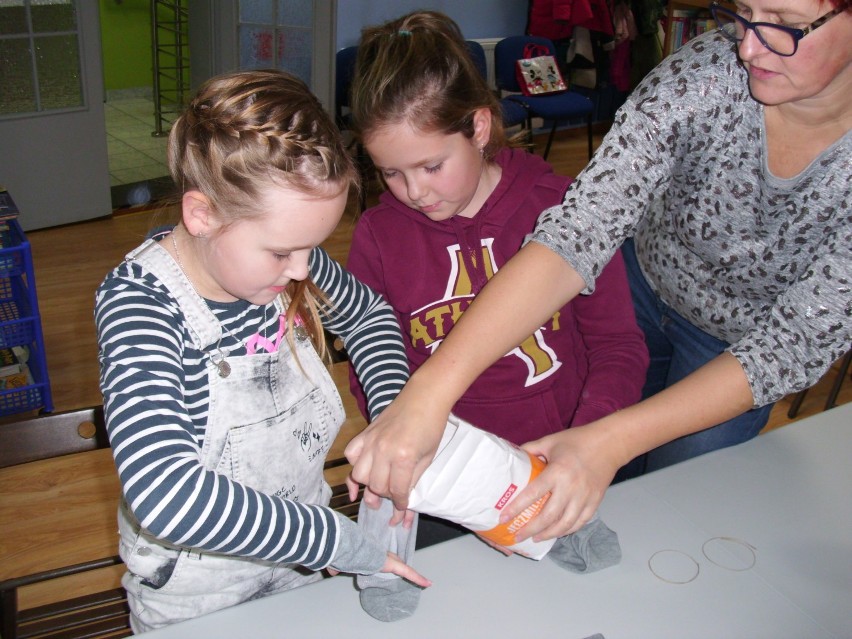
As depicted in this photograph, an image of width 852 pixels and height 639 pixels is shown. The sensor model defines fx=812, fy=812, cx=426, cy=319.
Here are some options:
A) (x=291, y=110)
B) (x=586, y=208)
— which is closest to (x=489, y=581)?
(x=586, y=208)

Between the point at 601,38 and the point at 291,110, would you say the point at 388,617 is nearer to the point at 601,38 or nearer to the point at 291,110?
the point at 291,110

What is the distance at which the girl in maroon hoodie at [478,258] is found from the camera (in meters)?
1.21

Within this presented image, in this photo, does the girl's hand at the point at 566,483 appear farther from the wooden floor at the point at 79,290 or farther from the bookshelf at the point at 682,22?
the bookshelf at the point at 682,22

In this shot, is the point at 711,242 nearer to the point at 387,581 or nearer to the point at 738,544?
the point at 738,544

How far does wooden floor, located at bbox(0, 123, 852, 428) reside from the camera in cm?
258

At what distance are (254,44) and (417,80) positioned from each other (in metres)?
3.20

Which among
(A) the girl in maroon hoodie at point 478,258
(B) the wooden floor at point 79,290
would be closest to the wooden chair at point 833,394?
(B) the wooden floor at point 79,290

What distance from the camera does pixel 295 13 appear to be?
4074 mm

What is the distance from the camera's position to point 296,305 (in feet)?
3.56

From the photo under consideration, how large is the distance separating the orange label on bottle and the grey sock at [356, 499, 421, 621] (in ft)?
0.34

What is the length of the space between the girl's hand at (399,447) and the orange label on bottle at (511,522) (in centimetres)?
9

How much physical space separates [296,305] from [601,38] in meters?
4.50

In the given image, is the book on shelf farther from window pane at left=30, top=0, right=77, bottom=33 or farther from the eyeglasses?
the eyeglasses

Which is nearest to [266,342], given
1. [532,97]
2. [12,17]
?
[12,17]
